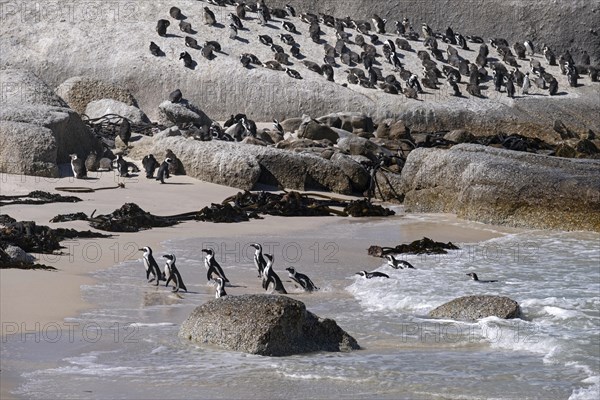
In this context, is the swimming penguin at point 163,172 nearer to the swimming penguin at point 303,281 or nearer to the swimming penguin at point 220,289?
the swimming penguin at point 303,281

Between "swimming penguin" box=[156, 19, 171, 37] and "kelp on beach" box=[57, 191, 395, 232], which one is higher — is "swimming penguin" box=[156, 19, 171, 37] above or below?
above

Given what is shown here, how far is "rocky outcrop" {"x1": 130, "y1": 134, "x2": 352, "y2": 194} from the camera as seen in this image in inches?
701

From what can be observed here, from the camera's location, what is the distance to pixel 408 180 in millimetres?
17484

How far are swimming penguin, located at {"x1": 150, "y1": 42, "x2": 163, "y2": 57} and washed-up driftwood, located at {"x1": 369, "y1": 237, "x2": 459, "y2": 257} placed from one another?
14047 millimetres

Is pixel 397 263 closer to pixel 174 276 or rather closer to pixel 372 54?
pixel 174 276

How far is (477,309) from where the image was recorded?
9242mm

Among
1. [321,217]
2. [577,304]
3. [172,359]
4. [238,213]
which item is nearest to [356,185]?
[321,217]

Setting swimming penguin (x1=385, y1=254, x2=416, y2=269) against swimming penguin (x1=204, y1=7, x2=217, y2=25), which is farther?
swimming penguin (x1=204, y1=7, x2=217, y2=25)

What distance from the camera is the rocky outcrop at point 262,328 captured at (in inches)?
299

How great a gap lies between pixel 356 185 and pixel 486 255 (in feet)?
18.6

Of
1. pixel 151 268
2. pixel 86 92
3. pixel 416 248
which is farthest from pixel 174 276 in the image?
pixel 86 92

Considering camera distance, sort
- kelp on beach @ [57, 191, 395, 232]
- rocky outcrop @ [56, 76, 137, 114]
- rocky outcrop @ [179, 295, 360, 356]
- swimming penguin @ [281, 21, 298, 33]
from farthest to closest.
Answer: swimming penguin @ [281, 21, 298, 33], rocky outcrop @ [56, 76, 137, 114], kelp on beach @ [57, 191, 395, 232], rocky outcrop @ [179, 295, 360, 356]

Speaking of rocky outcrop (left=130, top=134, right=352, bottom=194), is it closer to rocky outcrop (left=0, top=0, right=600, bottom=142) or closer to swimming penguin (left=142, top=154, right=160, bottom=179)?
swimming penguin (left=142, top=154, right=160, bottom=179)

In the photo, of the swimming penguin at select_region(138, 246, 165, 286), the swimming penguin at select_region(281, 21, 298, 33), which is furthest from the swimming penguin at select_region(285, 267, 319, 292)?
the swimming penguin at select_region(281, 21, 298, 33)
